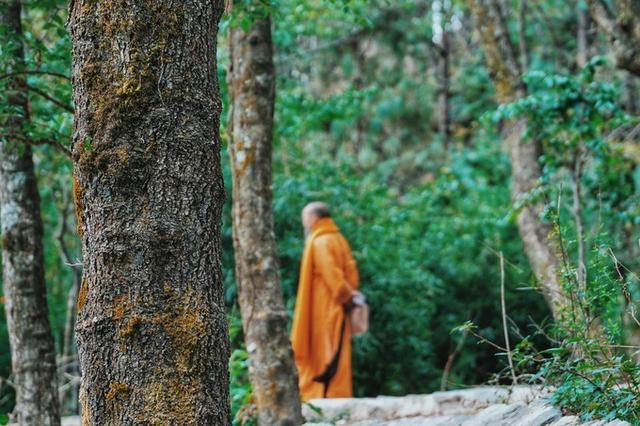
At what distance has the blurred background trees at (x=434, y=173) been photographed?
6.71 meters

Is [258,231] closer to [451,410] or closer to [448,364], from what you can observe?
[451,410]

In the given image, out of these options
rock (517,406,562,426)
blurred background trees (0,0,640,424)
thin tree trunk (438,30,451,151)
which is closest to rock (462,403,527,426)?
rock (517,406,562,426)

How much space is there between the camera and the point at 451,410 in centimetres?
652

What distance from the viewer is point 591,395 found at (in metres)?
4.19

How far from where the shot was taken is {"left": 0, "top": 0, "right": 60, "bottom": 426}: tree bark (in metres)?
6.21

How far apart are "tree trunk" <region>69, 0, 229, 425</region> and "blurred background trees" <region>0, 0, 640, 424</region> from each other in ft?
2.33

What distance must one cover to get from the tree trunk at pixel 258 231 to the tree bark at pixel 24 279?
1337mm

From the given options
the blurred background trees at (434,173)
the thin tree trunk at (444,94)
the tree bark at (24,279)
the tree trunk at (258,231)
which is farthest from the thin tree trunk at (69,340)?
the thin tree trunk at (444,94)

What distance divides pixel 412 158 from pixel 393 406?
15.5 metres

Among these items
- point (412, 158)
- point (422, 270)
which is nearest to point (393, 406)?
point (422, 270)

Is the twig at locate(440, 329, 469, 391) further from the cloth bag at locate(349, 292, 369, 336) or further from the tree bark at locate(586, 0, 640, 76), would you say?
the tree bark at locate(586, 0, 640, 76)

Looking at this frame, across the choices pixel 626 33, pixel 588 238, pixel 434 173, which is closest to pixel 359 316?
pixel 626 33

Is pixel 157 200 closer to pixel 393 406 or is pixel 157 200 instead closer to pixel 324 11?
pixel 393 406

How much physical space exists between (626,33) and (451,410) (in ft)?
11.8
